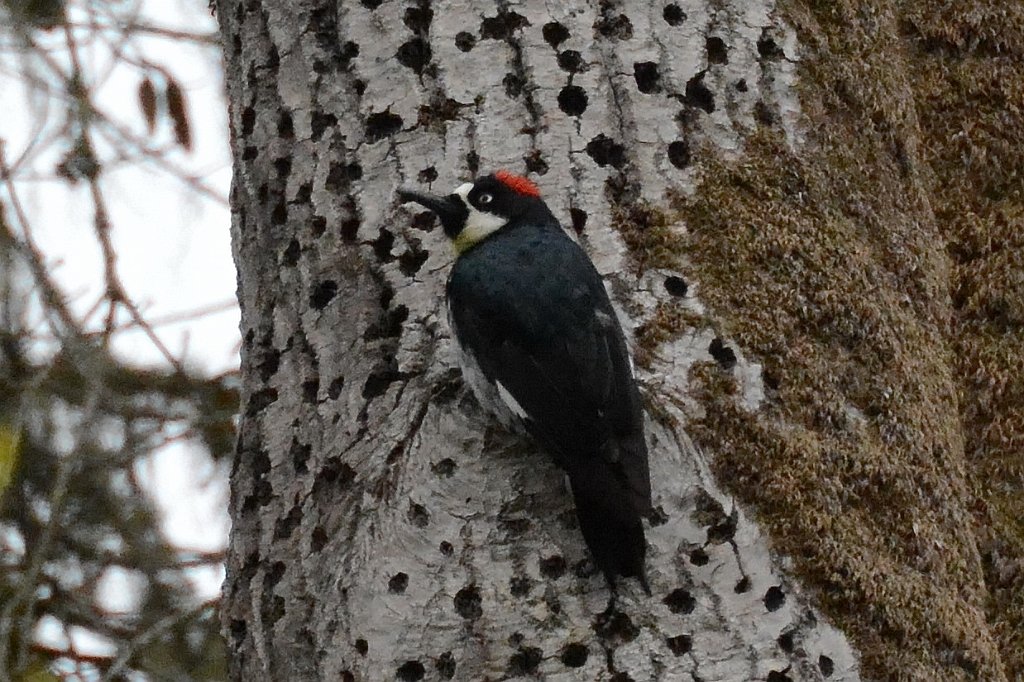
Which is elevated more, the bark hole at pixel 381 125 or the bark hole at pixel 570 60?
the bark hole at pixel 381 125

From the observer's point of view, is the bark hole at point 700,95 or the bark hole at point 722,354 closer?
the bark hole at point 722,354

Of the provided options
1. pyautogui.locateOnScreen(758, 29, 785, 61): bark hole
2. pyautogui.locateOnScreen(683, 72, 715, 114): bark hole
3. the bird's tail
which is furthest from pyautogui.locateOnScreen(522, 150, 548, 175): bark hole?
the bird's tail

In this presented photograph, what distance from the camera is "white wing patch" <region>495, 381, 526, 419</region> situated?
7.69 feet

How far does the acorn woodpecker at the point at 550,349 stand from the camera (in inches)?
86.4

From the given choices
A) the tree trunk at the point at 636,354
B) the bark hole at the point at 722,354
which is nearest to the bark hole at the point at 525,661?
the tree trunk at the point at 636,354

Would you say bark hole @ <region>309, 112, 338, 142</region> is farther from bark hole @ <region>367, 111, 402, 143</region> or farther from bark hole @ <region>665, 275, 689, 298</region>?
bark hole @ <region>665, 275, 689, 298</region>

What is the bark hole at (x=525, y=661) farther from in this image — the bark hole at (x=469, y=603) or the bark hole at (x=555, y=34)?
the bark hole at (x=555, y=34)

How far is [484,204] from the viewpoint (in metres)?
2.61

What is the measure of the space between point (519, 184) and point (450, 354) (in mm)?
375

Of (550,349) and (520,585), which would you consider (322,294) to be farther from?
(520,585)

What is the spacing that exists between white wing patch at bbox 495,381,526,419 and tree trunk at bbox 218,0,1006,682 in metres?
0.05

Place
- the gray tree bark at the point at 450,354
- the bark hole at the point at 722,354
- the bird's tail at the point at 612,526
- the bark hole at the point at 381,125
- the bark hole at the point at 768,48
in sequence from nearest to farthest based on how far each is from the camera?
1. the bird's tail at the point at 612,526
2. the gray tree bark at the point at 450,354
3. the bark hole at the point at 722,354
4. the bark hole at the point at 381,125
5. the bark hole at the point at 768,48

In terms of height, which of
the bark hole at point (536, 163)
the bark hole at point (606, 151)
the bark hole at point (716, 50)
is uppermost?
the bark hole at point (716, 50)

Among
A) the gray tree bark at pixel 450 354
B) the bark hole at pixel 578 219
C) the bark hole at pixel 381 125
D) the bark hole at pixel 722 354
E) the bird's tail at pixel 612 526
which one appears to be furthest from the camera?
the bark hole at pixel 381 125
